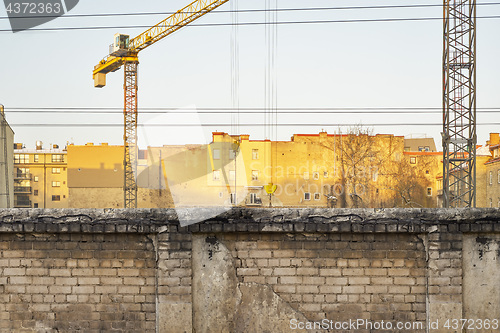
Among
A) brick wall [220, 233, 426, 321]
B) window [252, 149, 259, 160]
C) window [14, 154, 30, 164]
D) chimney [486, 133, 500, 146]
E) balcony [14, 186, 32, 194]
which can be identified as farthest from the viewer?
window [14, 154, 30, 164]

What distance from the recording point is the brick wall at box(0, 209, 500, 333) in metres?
6.20

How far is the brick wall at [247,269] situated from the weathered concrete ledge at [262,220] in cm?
1

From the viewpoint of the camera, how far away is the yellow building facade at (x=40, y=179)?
68.2m

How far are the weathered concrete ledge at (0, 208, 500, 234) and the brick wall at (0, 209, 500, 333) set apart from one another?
0.01 meters

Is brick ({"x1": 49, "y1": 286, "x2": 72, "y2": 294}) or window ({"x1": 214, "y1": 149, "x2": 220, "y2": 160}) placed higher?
window ({"x1": 214, "y1": 149, "x2": 220, "y2": 160})

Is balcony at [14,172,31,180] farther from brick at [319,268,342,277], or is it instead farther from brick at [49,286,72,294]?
brick at [319,268,342,277]

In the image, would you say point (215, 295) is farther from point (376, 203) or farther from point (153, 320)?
point (376, 203)

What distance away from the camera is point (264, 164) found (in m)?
49.4

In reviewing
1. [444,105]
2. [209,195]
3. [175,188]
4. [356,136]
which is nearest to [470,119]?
[444,105]

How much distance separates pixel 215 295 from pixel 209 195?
140 ft

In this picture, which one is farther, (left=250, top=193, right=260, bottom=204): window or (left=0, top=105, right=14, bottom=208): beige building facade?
(left=250, top=193, right=260, bottom=204): window

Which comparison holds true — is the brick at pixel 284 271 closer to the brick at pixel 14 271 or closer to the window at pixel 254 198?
the brick at pixel 14 271

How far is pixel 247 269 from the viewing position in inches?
249

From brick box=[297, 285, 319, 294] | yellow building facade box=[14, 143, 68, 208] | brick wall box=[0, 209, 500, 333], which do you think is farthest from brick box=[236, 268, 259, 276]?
yellow building facade box=[14, 143, 68, 208]
